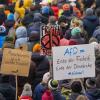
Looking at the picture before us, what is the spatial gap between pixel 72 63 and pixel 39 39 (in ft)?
12.3

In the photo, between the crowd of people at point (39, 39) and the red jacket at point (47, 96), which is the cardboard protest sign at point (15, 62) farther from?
the red jacket at point (47, 96)

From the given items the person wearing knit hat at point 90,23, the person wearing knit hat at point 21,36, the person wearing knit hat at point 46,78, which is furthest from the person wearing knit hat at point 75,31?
the person wearing knit hat at point 46,78

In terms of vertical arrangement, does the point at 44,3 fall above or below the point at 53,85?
above

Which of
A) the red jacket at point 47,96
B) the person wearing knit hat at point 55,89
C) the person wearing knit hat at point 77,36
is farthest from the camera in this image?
the person wearing knit hat at point 77,36

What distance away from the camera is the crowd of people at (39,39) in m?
10.7

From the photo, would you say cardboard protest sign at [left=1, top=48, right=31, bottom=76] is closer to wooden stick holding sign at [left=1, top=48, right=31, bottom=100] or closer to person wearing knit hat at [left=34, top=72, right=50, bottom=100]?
wooden stick holding sign at [left=1, top=48, right=31, bottom=100]

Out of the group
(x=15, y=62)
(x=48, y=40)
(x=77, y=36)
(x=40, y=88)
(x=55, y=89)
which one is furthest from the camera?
(x=77, y=36)

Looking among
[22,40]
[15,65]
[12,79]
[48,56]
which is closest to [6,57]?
[15,65]

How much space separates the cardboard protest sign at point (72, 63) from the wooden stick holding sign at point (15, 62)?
52 centimetres

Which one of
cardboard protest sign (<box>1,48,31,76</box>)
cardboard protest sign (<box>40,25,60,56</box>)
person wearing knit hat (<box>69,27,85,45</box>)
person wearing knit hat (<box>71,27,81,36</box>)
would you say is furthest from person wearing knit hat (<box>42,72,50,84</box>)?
person wearing knit hat (<box>71,27,81,36</box>)

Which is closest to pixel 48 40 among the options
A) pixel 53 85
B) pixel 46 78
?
pixel 46 78

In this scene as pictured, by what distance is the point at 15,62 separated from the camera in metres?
11.0

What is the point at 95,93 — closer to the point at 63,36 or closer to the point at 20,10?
the point at 63,36

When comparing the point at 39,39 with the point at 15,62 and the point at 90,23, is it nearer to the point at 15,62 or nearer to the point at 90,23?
the point at 90,23
